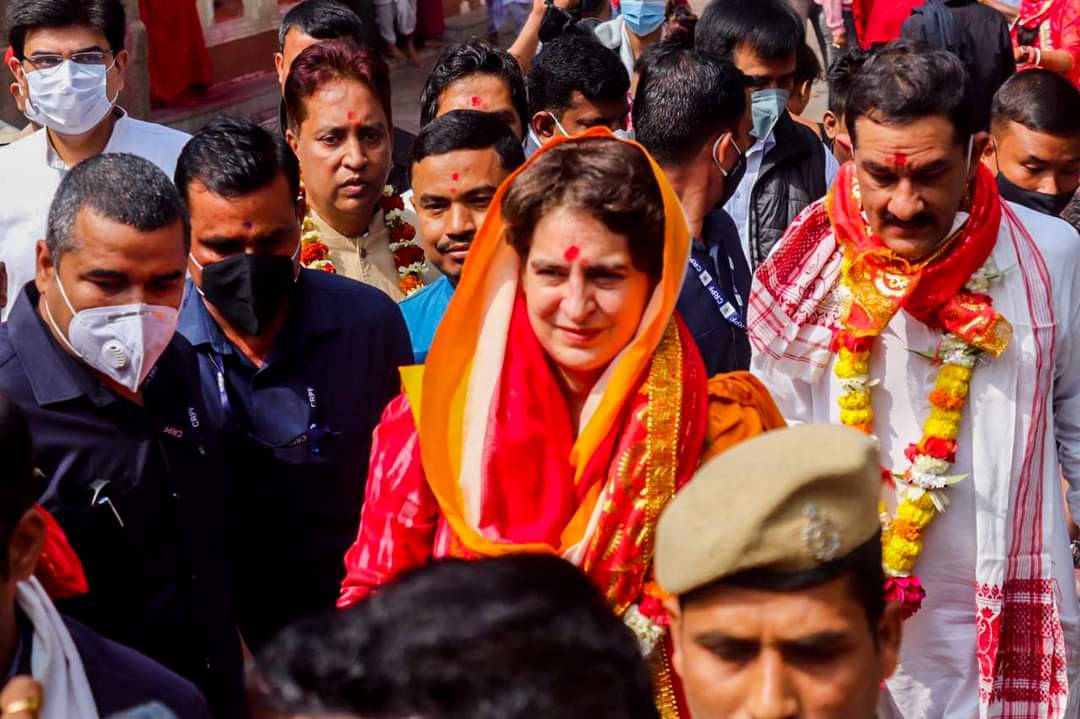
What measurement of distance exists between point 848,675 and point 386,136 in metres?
3.19

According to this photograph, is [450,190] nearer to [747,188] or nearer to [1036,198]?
[747,188]

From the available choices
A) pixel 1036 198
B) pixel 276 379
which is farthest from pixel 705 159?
pixel 276 379

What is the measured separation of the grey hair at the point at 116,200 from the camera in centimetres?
403

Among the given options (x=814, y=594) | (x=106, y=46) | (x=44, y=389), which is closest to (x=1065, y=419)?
(x=814, y=594)

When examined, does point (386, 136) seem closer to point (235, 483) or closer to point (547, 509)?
point (235, 483)

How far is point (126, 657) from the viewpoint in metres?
3.03

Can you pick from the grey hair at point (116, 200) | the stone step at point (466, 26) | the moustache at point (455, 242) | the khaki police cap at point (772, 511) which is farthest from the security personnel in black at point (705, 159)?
the stone step at point (466, 26)

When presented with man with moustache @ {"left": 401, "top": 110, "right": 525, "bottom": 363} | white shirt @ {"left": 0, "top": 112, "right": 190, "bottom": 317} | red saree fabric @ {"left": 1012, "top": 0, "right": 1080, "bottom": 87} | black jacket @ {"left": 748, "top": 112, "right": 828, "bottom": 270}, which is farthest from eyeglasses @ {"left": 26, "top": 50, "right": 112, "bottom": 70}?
red saree fabric @ {"left": 1012, "top": 0, "right": 1080, "bottom": 87}

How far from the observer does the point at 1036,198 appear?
6121 millimetres

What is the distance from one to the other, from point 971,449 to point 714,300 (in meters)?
0.81

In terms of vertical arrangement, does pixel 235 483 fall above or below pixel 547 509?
below

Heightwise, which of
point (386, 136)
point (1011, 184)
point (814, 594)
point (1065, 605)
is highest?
point (814, 594)

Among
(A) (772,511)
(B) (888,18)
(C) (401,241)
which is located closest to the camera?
(A) (772,511)

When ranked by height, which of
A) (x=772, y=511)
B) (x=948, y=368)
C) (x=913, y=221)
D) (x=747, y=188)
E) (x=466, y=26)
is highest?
(x=772, y=511)
